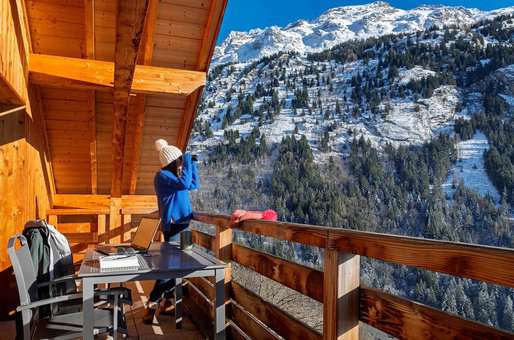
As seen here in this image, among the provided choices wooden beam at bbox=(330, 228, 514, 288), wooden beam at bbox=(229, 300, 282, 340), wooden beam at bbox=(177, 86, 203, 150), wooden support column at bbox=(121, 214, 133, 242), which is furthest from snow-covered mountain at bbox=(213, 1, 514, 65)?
wooden beam at bbox=(330, 228, 514, 288)

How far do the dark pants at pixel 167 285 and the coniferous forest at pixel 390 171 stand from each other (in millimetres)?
27337

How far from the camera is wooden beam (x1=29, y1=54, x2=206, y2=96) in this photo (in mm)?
3998

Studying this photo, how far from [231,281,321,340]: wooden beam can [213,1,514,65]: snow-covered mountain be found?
121309 millimetres

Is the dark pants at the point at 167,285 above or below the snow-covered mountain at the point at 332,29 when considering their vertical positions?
below

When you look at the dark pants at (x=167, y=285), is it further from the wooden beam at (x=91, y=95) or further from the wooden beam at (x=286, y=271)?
the wooden beam at (x=91, y=95)

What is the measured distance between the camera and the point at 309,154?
51.1m

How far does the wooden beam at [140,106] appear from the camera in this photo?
4.14m

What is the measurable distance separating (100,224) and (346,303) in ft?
15.6

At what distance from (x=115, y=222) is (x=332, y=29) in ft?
446

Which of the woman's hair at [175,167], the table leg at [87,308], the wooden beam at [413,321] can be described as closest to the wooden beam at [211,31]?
the woman's hair at [175,167]

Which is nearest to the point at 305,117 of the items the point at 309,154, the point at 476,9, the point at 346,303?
the point at 309,154

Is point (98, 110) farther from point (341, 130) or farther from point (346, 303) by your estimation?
point (341, 130)

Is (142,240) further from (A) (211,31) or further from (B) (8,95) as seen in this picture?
(A) (211,31)

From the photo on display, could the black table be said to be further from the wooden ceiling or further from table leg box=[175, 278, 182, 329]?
the wooden ceiling
